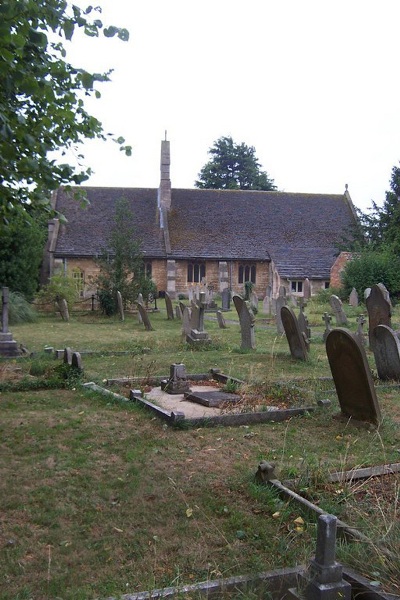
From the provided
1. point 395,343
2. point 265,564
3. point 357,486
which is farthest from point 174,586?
point 395,343

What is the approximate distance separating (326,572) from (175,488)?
2004mm

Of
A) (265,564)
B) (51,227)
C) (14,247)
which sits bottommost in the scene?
(265,564)

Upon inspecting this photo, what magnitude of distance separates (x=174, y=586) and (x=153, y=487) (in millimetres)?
1612

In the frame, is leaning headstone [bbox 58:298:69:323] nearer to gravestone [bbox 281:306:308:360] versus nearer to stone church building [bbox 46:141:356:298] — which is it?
gravestone [bbox 281:306:308:360]

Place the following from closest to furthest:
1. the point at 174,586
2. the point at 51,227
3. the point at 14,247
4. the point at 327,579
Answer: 1. the point at 327,579
2. the point at 174,586
3. the point at 14,247
4. the point at 51,227

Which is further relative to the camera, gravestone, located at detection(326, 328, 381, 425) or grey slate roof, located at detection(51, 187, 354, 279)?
grey slate roof, located at detection(51, 187, 354, 279)

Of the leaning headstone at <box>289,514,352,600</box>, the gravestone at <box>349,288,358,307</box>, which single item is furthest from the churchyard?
the gravestone at <box>349,288,358,307</box>

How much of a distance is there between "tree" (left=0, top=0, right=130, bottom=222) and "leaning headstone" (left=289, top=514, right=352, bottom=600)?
3.52 m

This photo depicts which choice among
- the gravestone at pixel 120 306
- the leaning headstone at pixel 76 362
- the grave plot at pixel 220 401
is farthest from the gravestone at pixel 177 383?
the gravestone at pixel 120 306

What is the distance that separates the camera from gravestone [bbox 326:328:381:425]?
21.7ft

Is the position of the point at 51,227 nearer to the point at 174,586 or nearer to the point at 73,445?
the point at 73,445

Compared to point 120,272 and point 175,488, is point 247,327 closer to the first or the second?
point 175,488

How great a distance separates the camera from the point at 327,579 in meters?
3.07

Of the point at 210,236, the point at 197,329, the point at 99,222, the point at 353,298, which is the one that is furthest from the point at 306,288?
the point at 197,329
